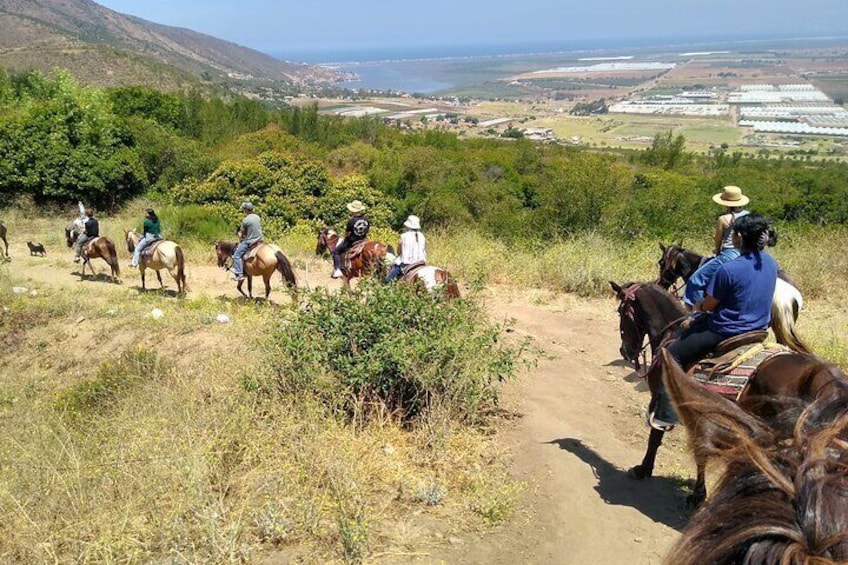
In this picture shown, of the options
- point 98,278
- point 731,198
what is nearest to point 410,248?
point 731,198

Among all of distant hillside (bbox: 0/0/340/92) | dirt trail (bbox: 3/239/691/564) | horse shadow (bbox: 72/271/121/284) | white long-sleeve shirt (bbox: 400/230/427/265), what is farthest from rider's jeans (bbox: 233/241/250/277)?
distant hillside (bbox: 0/0/340/92)

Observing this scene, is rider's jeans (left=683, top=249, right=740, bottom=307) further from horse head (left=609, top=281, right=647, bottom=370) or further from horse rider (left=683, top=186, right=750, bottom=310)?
horse head (left=609, top=281, right=647, bottom=370)

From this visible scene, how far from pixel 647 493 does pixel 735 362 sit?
1370 mm

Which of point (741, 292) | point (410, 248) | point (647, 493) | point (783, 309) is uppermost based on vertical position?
point (741, 292)

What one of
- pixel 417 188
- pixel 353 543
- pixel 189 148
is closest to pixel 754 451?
pixel 353 543

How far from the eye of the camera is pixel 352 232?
11344 mm

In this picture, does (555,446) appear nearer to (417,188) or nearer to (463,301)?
(463,301)

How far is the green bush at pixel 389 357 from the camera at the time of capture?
5.53m

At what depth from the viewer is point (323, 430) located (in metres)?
4.91

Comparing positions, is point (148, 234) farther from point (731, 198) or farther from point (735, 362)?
point (735, 362)

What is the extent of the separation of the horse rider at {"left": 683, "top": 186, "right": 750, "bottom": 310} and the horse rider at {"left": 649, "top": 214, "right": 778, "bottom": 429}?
1797mm

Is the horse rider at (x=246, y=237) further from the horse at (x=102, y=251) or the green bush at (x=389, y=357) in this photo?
the green bush at (x=389, y=357)

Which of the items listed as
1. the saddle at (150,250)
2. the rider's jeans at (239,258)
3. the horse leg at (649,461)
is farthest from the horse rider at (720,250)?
the saddle at (150,250)

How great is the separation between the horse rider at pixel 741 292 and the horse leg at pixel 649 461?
442 mm
